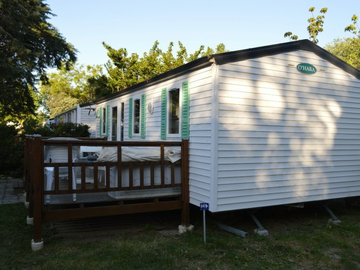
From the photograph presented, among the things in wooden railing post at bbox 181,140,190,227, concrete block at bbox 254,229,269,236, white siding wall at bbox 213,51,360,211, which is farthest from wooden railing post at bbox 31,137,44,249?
concrete block at bbox 254,229,269,236

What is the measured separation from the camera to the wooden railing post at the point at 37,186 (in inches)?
161

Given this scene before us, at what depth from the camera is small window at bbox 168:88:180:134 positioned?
237 inches

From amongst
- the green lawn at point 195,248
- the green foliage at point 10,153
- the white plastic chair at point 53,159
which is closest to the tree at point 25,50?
the green foliage at point 10,153

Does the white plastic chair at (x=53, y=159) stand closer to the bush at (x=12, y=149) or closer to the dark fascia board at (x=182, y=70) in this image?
the dark fascia board at (x=182, y=70)

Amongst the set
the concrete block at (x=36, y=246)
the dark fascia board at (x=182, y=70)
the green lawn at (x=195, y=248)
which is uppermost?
the dark fascia board at (x=182, y=70)

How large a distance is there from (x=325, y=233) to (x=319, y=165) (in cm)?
129

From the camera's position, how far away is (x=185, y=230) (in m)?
5.03

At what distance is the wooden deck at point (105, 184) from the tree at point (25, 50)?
8509mm

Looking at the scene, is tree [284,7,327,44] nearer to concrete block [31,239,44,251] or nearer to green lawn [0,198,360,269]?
green lawn [0,198,360,269]

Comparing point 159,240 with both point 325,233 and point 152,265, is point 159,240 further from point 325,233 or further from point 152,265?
point 325,233

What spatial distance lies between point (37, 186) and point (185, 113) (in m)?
2.67

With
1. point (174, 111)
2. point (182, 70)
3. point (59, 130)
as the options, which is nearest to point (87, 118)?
point (59, 130)

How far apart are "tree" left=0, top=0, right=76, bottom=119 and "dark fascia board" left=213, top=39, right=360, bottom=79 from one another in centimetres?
936

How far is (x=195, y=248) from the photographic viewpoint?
428cm
